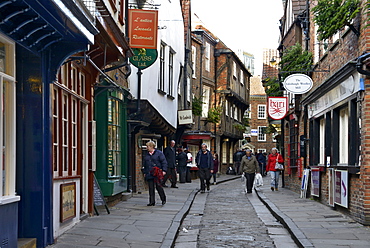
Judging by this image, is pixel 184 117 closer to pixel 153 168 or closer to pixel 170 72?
pixel 170 72

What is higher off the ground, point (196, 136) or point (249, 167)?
point (196, 136)

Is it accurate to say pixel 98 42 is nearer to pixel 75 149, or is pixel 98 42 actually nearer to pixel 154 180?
pixel 75 149

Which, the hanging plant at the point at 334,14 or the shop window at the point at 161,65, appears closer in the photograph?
the hanging plant at the point at 334,14

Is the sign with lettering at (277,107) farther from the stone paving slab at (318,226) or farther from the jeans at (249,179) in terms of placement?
the stone paving slab at (318,226)

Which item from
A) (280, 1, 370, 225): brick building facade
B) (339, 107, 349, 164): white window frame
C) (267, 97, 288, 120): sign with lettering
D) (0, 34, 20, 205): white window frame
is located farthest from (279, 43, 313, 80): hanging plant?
(0, 34, 20, 205): white window frame

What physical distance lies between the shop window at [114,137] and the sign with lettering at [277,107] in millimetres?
9229

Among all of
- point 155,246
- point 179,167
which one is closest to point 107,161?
point 155,246

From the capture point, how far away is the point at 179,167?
26250 millimetres

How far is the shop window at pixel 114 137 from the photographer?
1416cm

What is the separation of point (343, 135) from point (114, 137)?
5364 millimetres

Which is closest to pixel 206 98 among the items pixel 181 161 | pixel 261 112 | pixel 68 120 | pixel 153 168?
pixel 181 161

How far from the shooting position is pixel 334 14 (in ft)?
40.7

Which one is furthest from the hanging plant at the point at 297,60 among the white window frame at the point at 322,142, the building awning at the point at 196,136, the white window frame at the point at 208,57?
the white window frame at the point at 208,57

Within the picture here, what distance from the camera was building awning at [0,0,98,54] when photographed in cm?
650
